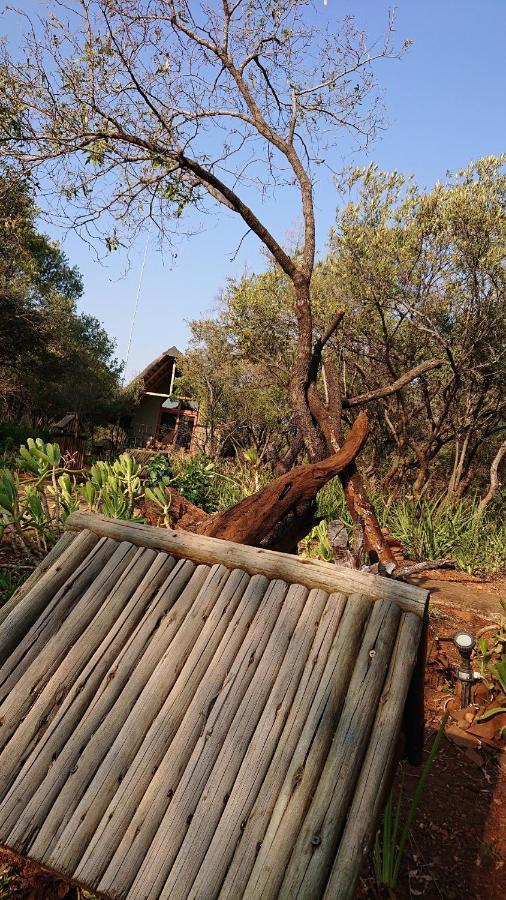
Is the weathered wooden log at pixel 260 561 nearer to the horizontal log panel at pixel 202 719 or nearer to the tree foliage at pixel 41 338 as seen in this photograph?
the horizontal log panel at pixel 202 719

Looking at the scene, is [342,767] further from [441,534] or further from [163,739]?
[441,534]

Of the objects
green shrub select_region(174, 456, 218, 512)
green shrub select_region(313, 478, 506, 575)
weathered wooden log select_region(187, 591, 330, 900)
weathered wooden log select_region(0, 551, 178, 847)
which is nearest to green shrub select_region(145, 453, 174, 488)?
green shrub select_region(174, 456, 218, 512)

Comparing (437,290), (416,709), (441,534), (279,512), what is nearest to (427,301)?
(437,290)

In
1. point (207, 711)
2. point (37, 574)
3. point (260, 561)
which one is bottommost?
point (207, 711)

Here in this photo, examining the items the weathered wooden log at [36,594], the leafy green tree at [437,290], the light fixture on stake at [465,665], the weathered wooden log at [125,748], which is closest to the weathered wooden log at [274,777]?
the weathered wooden log at [125,748]

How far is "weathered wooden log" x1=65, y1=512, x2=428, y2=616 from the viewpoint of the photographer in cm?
230

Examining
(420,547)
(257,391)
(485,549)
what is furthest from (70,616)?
(257,391)

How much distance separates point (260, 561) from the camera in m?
2.50

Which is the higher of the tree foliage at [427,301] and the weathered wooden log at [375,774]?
the tree foliage at [427,301]

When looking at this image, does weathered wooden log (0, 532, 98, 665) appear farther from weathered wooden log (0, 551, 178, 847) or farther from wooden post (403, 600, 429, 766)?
wooden post (403, 600, 429, 766)

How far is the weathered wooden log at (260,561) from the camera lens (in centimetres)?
230

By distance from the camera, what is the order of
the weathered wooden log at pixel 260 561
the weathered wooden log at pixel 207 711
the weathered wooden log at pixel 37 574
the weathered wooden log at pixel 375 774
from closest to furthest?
the weathered wooden log at pixel 375 774 → the weathered wooden log at pixel 207 711 → the weathered wooden log at pixel 260 561 → the weathered wooden log at pixel 37 574

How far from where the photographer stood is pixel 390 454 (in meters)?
16.0

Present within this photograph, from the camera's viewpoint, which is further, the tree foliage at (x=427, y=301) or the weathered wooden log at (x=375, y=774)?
the tree foliage at (x=427, y=301)
